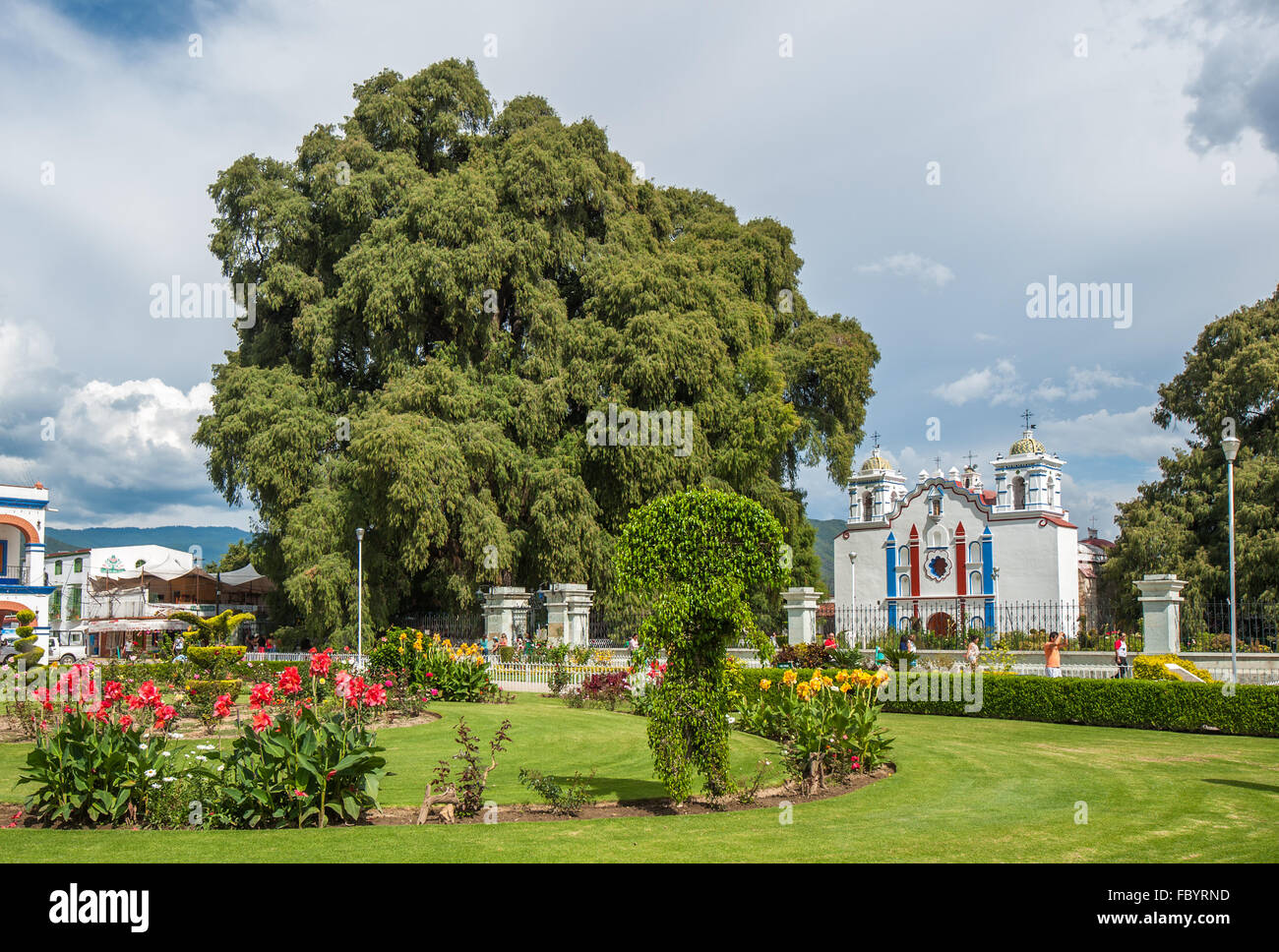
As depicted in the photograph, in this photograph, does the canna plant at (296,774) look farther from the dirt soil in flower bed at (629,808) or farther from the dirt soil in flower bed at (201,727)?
the dirt soil in flower bed at (201,727)

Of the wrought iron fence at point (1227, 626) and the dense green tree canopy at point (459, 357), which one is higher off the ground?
the dense green tree canopy at point (459, 357)

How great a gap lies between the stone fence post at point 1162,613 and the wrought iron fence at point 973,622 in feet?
23.8

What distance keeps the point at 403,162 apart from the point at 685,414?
1324cm

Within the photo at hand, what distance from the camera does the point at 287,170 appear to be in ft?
116

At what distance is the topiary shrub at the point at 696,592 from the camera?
9203 millimetres

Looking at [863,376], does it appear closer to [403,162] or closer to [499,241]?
[499,241]

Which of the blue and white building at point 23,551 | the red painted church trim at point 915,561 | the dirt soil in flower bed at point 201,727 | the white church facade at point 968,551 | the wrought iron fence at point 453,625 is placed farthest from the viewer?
the red painted church trim at point 915,561

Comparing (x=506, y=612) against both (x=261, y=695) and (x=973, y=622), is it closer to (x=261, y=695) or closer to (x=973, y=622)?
(x=261, y=695)

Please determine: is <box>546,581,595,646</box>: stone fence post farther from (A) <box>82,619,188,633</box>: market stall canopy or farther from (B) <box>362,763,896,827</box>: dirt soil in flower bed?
(B) <box>362,763,896,827</box>: dirt soil in flower bed

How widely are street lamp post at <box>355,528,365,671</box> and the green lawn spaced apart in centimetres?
1266

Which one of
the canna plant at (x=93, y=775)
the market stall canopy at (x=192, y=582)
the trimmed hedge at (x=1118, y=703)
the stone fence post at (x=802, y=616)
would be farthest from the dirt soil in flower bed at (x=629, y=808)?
the market stall canopy at (x=192, y=582)

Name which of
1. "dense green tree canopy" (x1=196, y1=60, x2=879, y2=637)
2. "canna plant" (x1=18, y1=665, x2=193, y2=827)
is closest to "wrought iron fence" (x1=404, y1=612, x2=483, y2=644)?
"dense green tree canopy" (x1=196, y1=60, x2=879, y2=637)

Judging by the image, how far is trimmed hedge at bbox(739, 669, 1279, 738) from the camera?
50.0 ft
